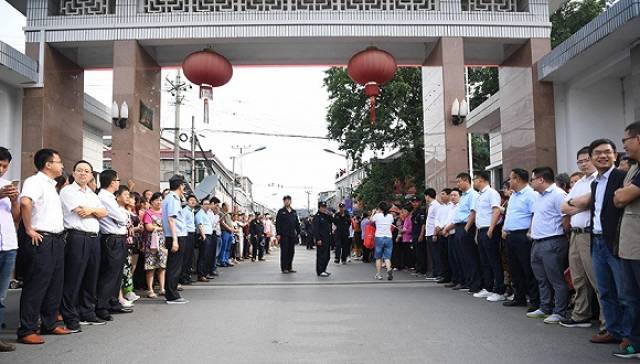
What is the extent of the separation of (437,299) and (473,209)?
1.54 metres

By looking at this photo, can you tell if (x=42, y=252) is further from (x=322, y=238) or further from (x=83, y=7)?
(x=83, y=7)

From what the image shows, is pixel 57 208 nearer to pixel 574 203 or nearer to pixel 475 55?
pixel 574 203

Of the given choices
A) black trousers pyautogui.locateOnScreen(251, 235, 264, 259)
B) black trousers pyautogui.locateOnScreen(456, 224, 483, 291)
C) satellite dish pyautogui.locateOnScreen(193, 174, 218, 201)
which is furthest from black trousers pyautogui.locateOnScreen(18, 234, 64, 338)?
black trousers pyautogui.locateOnScreen(251, 235, 264, 259)

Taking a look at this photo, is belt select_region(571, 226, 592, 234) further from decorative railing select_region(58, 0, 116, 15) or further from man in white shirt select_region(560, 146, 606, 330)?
decorative railing select_region(58, 0, 116, 15)

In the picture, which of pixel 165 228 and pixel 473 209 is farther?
pixel 473 209

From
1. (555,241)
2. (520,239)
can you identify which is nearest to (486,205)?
(520,239)

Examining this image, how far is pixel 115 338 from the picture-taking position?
16.8 feet

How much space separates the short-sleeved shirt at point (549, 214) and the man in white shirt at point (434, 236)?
367 cm

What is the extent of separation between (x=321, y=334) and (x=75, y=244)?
2765 mm

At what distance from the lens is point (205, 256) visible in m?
11.1

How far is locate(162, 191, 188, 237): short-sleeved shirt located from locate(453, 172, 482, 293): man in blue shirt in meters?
4.31

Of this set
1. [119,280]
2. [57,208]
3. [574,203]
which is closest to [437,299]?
[574,203]

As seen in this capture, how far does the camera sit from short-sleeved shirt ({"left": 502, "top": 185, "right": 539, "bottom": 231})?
6.65 metres

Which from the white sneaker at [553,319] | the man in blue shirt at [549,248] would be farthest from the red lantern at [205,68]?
the white sneaker at [553,319]
